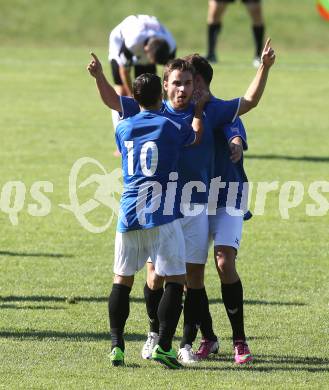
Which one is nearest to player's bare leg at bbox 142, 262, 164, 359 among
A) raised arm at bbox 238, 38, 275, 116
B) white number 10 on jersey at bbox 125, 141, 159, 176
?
white number 10 on jersey at bbox 125, 141, 159, 176

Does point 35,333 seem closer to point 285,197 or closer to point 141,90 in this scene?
point 141,90

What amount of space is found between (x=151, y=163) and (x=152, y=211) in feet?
0.92

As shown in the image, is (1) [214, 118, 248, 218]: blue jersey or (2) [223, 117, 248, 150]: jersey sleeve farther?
(1) [214, 118, 248, 218]: blue jersey

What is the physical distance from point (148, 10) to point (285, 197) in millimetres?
21298

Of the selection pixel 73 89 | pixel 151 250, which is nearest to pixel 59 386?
pixel 151 250

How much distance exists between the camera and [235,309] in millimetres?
7590

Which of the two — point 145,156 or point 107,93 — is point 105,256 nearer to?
point 107,93

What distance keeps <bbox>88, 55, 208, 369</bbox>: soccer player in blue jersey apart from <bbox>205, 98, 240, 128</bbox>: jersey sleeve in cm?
26

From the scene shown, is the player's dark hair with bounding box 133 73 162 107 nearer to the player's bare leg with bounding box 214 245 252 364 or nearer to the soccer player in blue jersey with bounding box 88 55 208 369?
the soccer player in blue jersey with bounding box 88 55 208 369

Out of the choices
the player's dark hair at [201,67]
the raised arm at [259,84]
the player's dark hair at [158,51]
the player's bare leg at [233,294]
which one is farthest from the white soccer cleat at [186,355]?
the player's dark hair at [158,51]

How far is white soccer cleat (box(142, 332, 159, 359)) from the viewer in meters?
7.52

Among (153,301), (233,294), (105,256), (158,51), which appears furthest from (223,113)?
(158,51)

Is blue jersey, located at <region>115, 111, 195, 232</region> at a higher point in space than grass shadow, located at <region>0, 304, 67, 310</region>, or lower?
higher

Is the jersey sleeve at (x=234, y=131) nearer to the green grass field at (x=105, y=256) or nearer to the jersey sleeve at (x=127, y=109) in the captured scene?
the jersey sleeve at (x=127, y=109)
